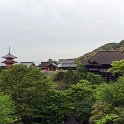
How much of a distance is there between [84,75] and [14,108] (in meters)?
21.9

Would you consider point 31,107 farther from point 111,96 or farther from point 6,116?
point 111,96

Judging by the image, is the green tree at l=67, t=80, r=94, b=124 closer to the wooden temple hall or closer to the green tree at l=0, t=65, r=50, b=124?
the green tree at l=0, t=65, r=50, b=124

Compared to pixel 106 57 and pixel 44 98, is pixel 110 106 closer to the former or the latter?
pixel 44 98

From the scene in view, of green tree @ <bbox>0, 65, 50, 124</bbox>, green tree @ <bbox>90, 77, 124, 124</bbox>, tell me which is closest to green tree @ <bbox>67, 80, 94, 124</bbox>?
green tree @ <bbox>0, 65, 50, 124</bbox>

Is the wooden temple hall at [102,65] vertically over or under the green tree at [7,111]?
over

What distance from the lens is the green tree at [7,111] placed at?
31344 mm

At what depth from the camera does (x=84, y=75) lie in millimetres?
56469

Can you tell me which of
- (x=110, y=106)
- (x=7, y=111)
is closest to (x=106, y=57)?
(x=110, y=106)

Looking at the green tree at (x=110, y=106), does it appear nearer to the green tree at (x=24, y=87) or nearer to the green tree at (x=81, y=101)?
the green tree at (x=81, y=101)

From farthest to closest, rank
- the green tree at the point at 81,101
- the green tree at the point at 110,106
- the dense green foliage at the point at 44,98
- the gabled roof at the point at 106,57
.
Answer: the gabled roof at the point at 106,57 → the green tree at the point at 81,101 → the dense green foliage at the point at 44,98 → the green tree at the point at 110,106

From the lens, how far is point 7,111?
32094 mm

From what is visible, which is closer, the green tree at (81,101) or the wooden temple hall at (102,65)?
the green tree at (81,101)

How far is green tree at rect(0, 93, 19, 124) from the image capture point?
31344mm

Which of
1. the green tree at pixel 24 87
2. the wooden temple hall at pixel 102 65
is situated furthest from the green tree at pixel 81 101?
Answer: the wooden temple hall at pixel 102 65
